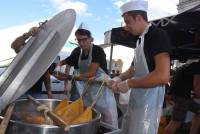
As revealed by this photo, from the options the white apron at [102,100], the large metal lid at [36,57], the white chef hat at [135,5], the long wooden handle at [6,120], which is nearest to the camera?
the long wooden handle at [6,120]

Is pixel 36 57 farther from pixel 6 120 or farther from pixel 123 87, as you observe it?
pixel 123 87

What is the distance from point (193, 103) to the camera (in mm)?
4910

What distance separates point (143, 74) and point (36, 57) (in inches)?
37.4

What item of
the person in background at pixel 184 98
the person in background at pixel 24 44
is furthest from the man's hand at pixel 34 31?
the person in background at pixel 184 98

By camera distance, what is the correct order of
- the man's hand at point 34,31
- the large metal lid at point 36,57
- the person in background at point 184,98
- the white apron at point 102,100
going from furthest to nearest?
1. the person in background at point 184,98
2. the white apron at point 102,100
3. the man's hand at point 34,31
4. the large metal lid at point 36,57

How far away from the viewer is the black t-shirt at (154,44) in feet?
8.09

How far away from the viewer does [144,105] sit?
2.65 meters

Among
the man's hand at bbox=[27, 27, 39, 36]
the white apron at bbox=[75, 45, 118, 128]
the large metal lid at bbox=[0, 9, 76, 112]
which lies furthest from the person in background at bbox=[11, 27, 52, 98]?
the white apron at bbox=[75, 45, 118, 128]

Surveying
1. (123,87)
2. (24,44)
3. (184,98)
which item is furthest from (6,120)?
(184,98)

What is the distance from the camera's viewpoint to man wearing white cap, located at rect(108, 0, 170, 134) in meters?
2.50

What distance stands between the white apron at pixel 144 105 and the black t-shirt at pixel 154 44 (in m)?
0.03

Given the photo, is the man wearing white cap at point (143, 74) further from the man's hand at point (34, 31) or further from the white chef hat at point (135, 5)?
the man's hand at point (34, 31)

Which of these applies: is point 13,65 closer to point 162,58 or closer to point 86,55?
point 162,58

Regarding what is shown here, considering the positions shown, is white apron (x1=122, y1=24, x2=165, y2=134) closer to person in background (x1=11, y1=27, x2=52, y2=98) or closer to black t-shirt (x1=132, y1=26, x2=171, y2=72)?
black t-shirt (x1=132, y1=26, x2=171, y2=72)
